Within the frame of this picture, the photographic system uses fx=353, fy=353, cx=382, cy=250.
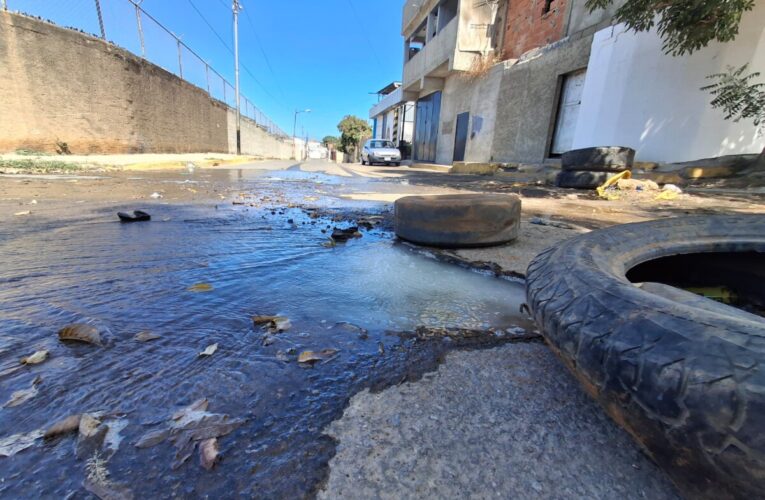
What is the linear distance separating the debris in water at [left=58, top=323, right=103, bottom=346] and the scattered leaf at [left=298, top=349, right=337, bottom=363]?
70 cm

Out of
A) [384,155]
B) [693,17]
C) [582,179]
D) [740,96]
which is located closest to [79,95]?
[384,155]

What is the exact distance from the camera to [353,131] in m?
46.1

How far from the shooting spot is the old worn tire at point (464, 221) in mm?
2434

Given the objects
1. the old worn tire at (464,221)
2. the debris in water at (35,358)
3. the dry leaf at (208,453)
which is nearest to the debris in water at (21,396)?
the debris in water at (35,358)

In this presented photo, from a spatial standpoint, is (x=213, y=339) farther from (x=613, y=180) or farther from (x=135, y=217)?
(x=613, y=180)

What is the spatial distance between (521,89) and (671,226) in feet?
36.9

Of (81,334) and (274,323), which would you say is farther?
(274,323)

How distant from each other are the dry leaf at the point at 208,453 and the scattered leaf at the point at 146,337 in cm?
60

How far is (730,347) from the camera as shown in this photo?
0.65m

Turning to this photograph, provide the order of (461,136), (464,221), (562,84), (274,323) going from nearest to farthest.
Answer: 1. (274,323)
2. (464,221)
3. (562,84)
4. (461,136)

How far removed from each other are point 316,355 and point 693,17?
695cm

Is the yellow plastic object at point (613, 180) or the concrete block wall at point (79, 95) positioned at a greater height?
the concrete block wall at point (79, 95)

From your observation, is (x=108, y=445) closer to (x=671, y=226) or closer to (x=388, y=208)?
(x=671, y=226)

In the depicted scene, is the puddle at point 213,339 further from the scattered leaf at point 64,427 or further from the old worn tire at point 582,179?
the old worn tire at point 582,179
